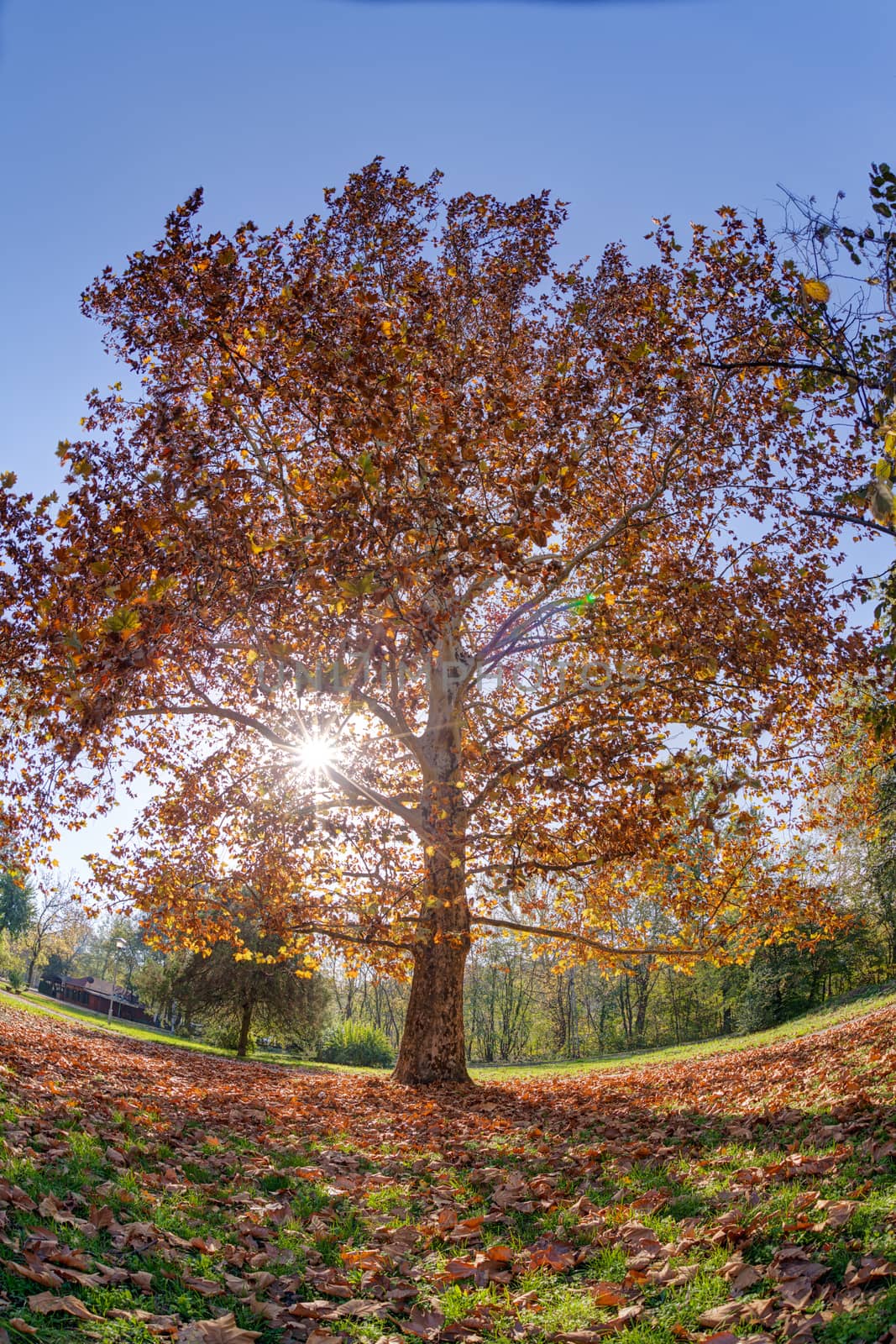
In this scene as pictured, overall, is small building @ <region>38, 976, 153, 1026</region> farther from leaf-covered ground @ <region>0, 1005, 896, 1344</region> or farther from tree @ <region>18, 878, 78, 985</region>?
leaf-covered ground @ <region>0, 1005, 896, 1344</region>

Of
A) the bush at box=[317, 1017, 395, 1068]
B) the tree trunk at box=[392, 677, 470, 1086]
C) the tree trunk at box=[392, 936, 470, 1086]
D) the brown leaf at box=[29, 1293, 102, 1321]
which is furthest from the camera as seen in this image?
the bush at box=[317, 1017, 395, 1068]

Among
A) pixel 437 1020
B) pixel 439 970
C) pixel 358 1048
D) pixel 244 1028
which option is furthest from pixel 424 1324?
pixel 358 1048

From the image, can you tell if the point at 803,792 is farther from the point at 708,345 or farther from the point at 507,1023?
the point at 507,1023

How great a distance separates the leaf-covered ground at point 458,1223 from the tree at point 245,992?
26.6 meters

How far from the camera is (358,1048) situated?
3784 centimetres

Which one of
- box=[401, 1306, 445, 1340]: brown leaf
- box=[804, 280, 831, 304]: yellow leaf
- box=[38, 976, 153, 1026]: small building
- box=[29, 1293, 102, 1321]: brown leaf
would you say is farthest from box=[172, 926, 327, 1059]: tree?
box=[38, 976, 153, 1026]: small building

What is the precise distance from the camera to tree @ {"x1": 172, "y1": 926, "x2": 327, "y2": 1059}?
3309 cm

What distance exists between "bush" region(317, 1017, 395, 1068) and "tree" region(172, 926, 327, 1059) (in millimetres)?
3848

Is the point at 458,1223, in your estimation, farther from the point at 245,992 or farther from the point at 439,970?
the point at 245,992

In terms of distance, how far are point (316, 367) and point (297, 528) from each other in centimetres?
208

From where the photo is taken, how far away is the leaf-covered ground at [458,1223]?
3.41m

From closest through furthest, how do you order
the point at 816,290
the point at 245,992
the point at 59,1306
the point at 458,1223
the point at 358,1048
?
the point at 59,1306 → the point at 458,1223 → the point at 816,290 → the point at 245,992 → the point at 358,1048

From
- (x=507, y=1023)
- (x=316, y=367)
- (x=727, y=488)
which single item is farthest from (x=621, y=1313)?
(x=507, y=1023)

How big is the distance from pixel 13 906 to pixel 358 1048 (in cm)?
2885
